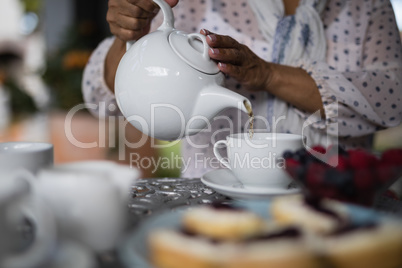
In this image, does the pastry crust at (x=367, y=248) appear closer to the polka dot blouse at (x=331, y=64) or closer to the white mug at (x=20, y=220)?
the white mug at (x=20, y=220)

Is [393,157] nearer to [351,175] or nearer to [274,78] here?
[351,175]

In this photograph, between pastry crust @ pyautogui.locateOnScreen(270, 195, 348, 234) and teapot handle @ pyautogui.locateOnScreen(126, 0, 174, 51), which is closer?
pastry crust @ pyautogui.locateOnScreen(270, 195, 348, 234)

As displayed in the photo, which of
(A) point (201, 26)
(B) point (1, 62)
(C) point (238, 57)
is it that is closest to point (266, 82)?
(C) point (238, 57)

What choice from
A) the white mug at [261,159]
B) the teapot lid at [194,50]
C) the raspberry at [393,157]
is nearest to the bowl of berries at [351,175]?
the raspberry at [393,157]

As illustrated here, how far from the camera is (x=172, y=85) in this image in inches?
21.3

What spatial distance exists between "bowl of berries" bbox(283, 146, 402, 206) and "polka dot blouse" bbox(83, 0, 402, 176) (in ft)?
1.42

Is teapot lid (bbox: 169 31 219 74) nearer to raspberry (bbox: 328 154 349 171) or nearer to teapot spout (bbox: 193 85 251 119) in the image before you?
teapot spout (bbox: 193 85 251 119)

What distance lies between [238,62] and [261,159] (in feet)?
0.69

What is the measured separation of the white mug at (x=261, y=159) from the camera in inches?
20.6

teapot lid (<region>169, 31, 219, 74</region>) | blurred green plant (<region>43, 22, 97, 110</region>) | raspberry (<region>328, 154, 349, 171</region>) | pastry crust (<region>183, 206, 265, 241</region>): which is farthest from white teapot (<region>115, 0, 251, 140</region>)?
blurred green plant (<region>43, 22, 97, 110</region>)

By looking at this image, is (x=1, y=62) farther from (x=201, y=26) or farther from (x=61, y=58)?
(x=201, y=26)

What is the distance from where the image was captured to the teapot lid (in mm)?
550

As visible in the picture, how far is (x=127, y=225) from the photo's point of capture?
1.10 feet

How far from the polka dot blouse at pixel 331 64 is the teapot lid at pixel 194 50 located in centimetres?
32
